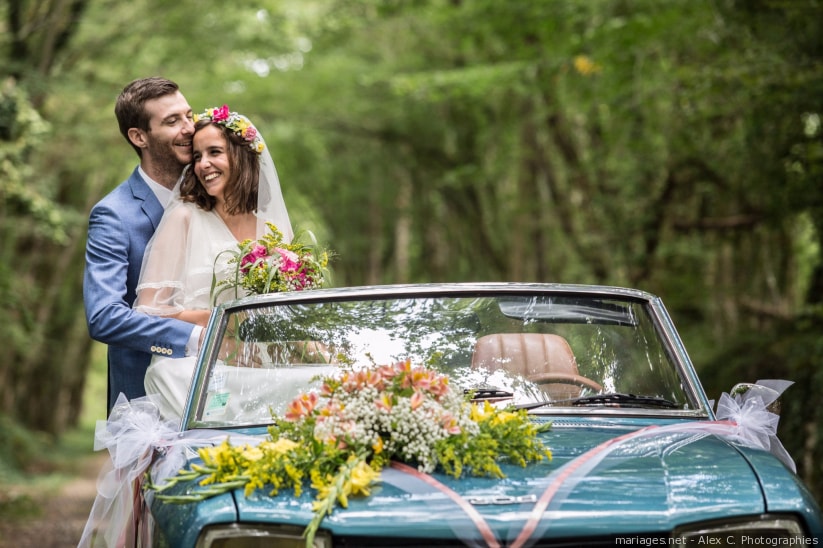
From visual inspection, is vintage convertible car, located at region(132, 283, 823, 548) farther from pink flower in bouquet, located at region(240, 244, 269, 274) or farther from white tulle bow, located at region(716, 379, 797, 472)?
pink flower in bouquet, located at region(240, 244, 269, 274)

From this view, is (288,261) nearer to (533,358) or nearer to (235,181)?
(235,181)

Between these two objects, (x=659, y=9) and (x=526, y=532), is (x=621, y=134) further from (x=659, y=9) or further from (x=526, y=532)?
(x=526, y=532)

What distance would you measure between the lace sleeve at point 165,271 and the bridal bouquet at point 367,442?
4.96 feet

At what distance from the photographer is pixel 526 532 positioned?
2848 millimetres

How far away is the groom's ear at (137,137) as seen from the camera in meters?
5.25

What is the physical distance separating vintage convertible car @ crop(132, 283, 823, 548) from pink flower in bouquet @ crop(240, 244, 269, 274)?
0.55 metres

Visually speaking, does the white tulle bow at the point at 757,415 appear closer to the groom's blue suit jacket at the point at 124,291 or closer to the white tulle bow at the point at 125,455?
the white tulle bow at the point at 125,455

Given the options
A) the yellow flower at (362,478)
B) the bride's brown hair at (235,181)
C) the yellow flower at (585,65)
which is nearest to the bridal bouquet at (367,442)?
the yellow flower at (362,478)

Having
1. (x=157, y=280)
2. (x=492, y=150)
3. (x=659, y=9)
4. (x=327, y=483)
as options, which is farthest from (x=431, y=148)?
(x=327, y=483)

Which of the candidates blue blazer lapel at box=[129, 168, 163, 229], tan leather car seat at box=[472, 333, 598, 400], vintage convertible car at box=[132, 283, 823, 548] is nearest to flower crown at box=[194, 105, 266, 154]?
blue blazer lapel at box=[129, 168, 163, 229]

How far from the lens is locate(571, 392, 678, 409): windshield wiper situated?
395 centimetres

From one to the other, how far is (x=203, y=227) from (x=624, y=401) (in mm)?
2162

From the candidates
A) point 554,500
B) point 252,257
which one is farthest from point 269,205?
point 554,500

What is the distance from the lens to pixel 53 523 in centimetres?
1236
